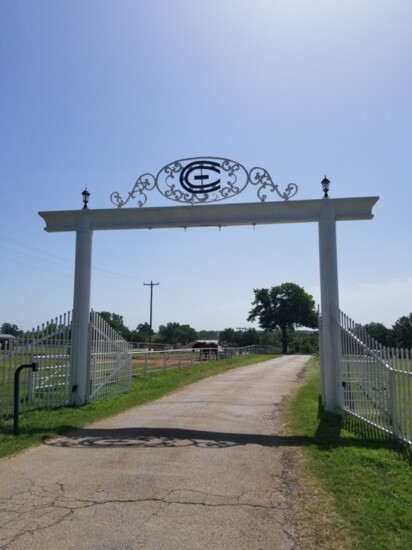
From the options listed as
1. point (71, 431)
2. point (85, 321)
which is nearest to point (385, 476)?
point (71, 431)

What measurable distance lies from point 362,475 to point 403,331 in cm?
6673

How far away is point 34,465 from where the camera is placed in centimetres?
635

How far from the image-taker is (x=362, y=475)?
581cm

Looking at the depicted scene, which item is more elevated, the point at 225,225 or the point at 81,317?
the point at 225,225

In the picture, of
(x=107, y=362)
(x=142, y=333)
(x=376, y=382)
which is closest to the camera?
(x=376, y=382)

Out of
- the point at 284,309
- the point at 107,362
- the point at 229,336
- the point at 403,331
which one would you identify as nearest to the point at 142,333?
the point at 229,336

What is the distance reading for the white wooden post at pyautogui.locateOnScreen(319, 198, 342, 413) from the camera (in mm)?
10102

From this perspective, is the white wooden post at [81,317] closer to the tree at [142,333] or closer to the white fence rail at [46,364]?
the white fence rail at [46,364]

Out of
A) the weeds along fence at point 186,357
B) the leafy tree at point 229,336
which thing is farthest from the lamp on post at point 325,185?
the leafy tree at point 229,336

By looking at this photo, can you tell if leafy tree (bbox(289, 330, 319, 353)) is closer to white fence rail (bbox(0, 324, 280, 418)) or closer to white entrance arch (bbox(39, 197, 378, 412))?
white fence rail (bbox(0, 324, 280, 418))

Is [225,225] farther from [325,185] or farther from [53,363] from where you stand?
[53,363]

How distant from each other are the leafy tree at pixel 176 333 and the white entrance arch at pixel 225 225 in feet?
313

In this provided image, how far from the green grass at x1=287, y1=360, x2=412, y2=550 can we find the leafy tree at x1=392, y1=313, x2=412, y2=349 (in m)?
46.4

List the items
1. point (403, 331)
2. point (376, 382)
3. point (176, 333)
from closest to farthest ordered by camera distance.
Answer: point (376, 382), point (403, 331), point (176, 333)
